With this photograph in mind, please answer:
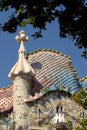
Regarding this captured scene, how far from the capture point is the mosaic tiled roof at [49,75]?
17297mm

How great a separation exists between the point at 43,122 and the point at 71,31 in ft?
30.0

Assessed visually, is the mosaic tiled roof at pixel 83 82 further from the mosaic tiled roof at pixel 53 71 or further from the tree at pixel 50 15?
the tree at pixel 50 15

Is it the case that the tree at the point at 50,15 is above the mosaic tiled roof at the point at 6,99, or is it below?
below

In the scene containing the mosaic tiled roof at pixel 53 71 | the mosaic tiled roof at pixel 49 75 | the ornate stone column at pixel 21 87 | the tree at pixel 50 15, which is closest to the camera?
the tree at pixel 50 15

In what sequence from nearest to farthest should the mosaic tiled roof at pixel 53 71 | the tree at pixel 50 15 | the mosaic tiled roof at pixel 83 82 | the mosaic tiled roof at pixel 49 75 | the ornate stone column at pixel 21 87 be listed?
the tree at pixel 50 15, the ornate stone column at pixel 21 87, the mosaic tiled roof at pixel 49 75, the mosaic tiled roof at pixel 53 71, the mosaic tiled roof at pixel 83 82

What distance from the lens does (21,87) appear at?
17125 mm

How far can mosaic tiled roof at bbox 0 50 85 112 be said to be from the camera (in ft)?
56.7

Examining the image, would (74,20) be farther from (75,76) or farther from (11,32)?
(75,76)

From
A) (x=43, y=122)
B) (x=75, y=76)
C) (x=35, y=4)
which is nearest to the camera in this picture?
(x=35, y=4)

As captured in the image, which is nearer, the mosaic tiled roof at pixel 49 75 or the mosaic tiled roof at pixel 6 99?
the mosaic tiled roof at pixel 6 99

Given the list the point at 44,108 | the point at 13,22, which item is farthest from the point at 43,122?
the point at 13,22

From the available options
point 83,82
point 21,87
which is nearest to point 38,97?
point 21,87

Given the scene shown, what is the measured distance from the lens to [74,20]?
7.63 meters

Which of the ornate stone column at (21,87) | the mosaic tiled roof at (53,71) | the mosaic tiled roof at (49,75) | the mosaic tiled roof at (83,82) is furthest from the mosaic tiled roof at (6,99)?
the mosaic tiled roof at (83,82)
